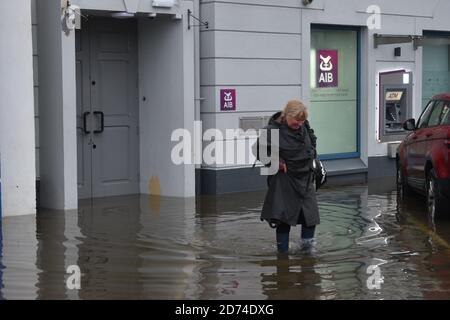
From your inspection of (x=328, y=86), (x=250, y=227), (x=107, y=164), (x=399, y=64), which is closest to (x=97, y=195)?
(x=107, y=164)

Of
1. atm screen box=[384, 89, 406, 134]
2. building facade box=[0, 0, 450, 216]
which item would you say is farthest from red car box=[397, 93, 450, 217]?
atm screen box=[384, 89, 406, 134]

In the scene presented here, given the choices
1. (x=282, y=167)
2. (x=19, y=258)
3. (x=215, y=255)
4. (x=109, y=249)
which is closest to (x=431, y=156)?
(x=282, y=167)

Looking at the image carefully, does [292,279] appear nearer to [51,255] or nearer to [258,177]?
[51,255]

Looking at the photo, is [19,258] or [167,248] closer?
[19,258]

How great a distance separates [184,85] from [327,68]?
12.4 ft

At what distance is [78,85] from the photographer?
47.6 feet

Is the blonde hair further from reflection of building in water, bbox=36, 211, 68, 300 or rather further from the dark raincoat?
reflection of building in water, bbox=36, 211, 68, 300

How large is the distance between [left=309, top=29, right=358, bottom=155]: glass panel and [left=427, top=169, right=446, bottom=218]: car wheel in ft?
16.0

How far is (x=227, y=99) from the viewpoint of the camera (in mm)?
15133

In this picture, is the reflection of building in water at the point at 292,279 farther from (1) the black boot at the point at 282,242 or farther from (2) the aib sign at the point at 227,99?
(2) the aib sign at the point at 227,99

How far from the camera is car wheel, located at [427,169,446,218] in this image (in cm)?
1212

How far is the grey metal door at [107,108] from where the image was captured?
47.8 ft

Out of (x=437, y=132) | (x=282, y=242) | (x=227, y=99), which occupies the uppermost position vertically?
(x=227, y=99)

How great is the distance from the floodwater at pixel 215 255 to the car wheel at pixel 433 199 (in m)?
0.20
